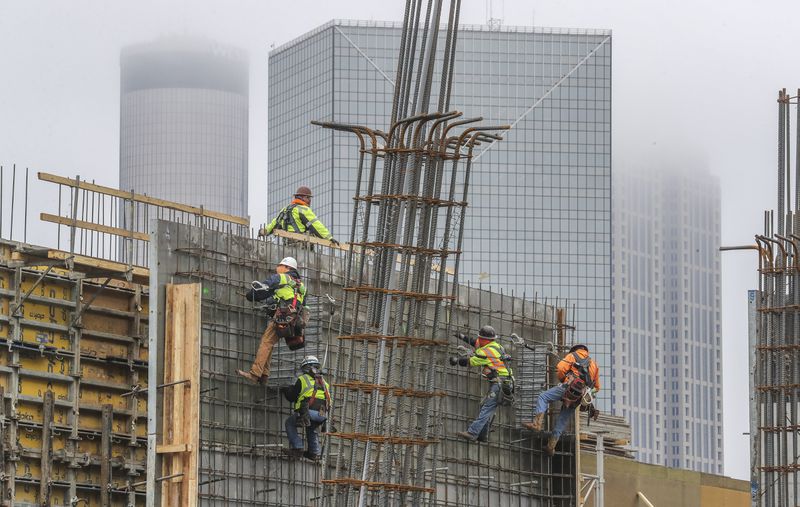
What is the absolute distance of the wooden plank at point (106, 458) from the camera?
33719 mm

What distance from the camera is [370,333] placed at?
1187 inches

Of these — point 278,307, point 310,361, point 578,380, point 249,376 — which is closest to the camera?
point 278,307

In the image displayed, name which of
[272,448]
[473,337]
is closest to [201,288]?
[272,448]

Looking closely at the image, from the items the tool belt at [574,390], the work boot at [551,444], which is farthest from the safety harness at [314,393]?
the work boot at [551,444]

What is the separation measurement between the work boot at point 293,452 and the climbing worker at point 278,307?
4.79ft

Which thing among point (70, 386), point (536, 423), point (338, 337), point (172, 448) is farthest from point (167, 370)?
point (536, 423)

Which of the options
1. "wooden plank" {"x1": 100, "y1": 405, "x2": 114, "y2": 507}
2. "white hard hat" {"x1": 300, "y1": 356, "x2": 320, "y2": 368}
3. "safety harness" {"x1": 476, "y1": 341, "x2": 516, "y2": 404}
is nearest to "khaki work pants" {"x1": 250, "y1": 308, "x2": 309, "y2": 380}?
"white hard hat" {"x1": 300, "y1": 356, "x2": 320, "y2": 368}

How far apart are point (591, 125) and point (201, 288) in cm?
14862

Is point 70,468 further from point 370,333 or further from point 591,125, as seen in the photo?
point 591,125

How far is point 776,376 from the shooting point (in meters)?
40.9

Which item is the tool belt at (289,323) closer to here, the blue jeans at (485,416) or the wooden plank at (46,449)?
the wooden plank at (46,449)

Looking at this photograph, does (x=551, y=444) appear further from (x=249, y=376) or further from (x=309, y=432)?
(x=249, y=376)

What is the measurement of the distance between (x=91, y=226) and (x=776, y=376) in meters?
15.3

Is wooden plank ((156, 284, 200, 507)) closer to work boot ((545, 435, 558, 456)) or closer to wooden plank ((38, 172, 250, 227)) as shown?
wooden plank ((38, 172, 250, 227))
